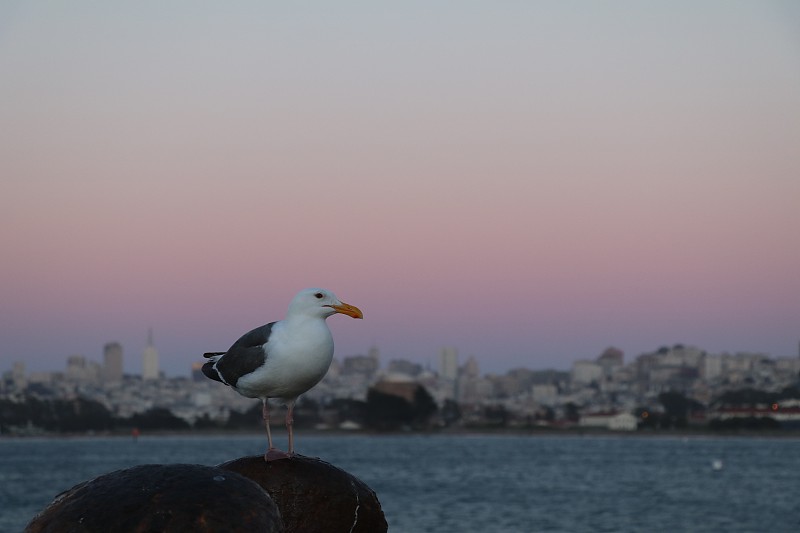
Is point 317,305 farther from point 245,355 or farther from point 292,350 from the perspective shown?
point 245,355

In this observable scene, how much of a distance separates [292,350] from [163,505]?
274cm

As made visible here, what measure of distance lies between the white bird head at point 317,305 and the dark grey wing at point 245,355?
1.01ft

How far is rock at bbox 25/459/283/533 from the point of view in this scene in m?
5.49

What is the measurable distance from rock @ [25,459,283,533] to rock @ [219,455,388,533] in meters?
2.12

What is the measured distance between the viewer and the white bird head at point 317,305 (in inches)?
327

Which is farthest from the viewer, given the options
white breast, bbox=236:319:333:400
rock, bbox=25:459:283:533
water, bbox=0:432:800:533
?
water, bbox=0:432:800:533

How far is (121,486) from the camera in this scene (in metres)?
5.77

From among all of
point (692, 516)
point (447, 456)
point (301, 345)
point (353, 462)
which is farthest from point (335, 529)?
point (447, 456)

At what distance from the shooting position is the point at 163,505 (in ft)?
18.2

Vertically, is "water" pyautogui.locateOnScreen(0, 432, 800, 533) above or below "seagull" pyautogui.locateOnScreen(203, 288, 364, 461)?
below

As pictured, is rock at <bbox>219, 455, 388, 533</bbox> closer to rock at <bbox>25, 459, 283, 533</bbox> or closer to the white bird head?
the white bird head

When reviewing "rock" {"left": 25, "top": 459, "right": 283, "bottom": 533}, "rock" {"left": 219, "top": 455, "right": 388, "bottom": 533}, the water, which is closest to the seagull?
"rock" {"left": 219, "top": 455, "right": 388, "bottom": 533}

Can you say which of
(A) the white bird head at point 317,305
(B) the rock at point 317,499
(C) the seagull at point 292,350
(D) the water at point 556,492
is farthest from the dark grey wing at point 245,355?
(D) the water at point 556,492

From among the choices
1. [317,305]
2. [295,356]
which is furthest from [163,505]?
[317,305]
